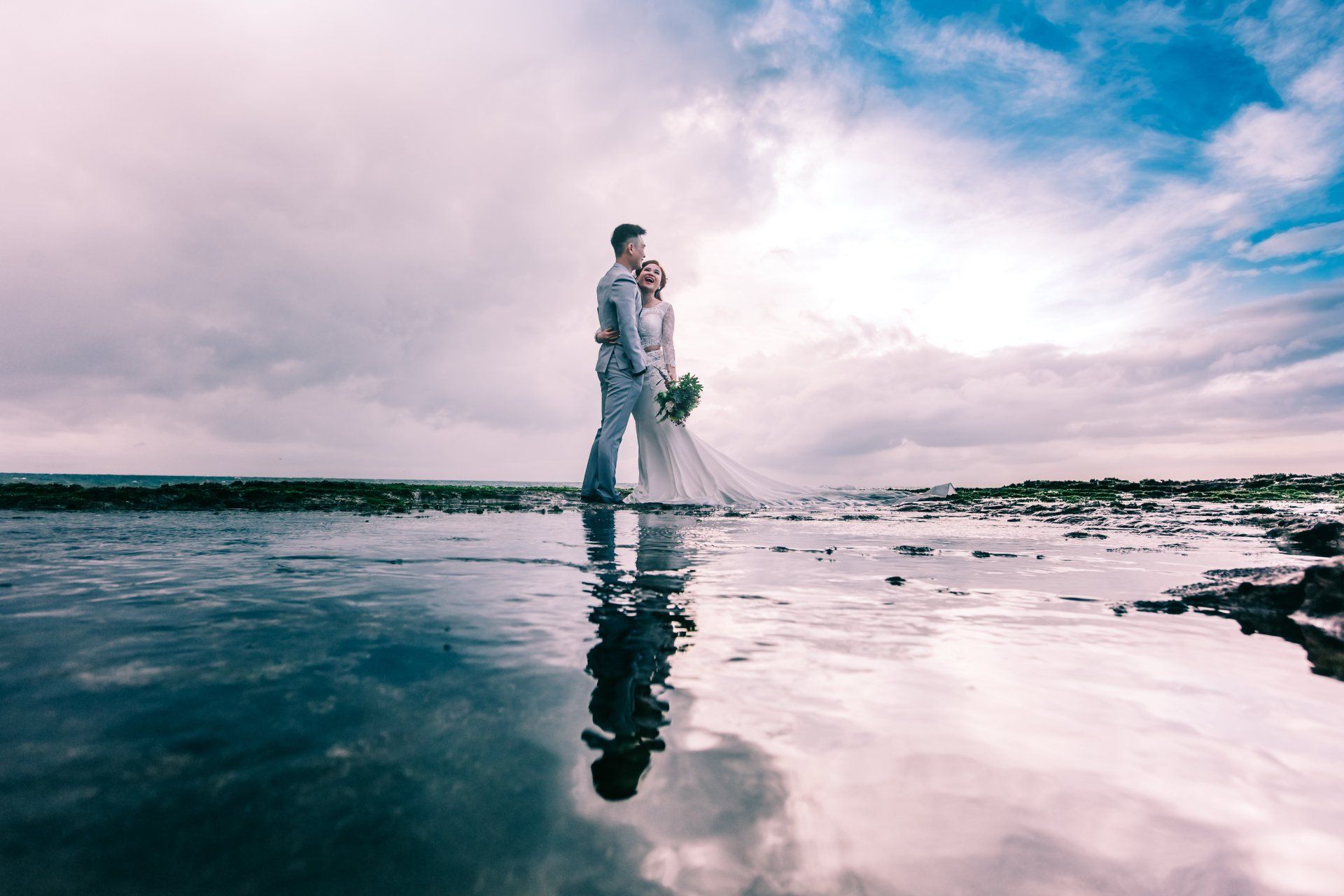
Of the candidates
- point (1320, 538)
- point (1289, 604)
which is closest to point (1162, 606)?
point (1289, 604)

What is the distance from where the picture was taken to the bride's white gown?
45.0 feet

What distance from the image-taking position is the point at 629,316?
12.3 metres

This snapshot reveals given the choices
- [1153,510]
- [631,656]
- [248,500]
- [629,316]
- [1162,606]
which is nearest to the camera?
[631,656]

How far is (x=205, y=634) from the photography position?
6.86 ft

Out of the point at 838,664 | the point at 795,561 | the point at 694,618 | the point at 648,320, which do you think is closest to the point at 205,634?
the point at 694,618

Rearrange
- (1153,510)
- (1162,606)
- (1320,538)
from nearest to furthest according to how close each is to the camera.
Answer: (1162,606)
(1320,538)
(1153,510)

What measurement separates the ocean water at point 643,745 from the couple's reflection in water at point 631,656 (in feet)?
0.05

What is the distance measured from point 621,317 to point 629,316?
162 mm

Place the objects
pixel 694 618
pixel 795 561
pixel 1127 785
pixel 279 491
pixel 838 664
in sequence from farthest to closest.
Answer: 1. pixel 279 491
2. pixel 795 561
3. pixel 694 618
4. pixel 838 664
5. pixel 1127 785

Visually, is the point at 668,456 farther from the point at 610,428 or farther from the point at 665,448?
the point at 610,428

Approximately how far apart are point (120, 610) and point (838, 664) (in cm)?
278

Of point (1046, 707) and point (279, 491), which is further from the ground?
point (279, 491)

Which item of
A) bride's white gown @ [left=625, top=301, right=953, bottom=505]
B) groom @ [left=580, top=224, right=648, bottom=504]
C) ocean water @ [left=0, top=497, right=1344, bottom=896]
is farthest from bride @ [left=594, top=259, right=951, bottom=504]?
ocean water @ [left=0, top=497, right=1344, bottom=896]

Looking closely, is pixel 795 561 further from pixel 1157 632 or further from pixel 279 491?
pixel 279 491
